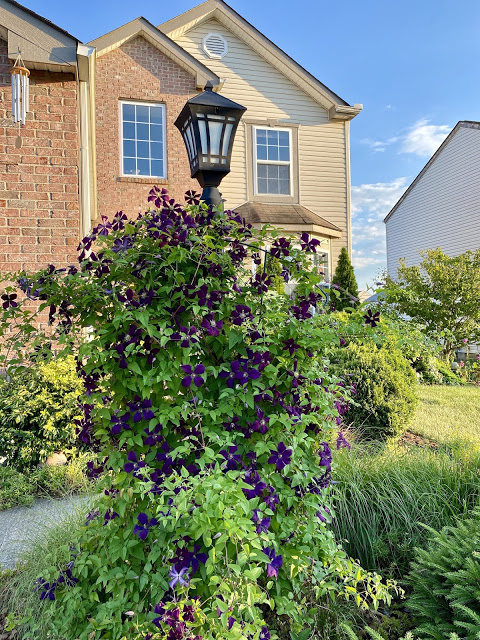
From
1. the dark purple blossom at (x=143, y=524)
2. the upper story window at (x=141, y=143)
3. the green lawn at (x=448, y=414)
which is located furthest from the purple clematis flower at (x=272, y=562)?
the upper story window at (x=141, y=143)

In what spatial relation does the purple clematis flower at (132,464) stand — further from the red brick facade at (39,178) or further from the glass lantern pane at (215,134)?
the red brick facade at (39,178)

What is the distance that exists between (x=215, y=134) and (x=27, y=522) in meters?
2.93

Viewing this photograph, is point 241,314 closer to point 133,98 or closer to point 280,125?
point 133,98

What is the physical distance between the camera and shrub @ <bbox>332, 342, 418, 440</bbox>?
4.62m

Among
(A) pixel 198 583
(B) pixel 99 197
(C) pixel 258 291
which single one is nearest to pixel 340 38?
(B) pixel 99 197

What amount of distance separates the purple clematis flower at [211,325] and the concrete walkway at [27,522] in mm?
1463

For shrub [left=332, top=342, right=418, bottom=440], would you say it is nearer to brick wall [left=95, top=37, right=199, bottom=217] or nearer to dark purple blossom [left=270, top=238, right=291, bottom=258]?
dark purple blossom [left=270, top=238, right=291, bottom=258]

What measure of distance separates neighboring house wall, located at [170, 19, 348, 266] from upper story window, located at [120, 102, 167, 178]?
1866 millimetres

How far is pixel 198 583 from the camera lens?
5.32 ft

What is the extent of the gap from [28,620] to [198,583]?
706mm

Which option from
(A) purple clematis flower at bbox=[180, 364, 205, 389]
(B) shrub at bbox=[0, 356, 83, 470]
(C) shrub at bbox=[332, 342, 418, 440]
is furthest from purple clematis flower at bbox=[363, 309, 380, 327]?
(B) shrub at bbox=[0, 356, 83, 470]

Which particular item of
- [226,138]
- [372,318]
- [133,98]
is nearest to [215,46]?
[133,98]

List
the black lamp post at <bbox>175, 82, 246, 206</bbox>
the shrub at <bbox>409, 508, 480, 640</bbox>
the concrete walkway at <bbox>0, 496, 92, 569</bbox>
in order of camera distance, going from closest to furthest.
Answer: the shrub at <bbox>409, 508, 480, 640</bbox> → the concrete walkway at <bbox>0, 496, 92, 569</bbox> → the black lamp post at <bbox>175, 82, 246, 206</bbox>

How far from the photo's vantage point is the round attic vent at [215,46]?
429 inches
